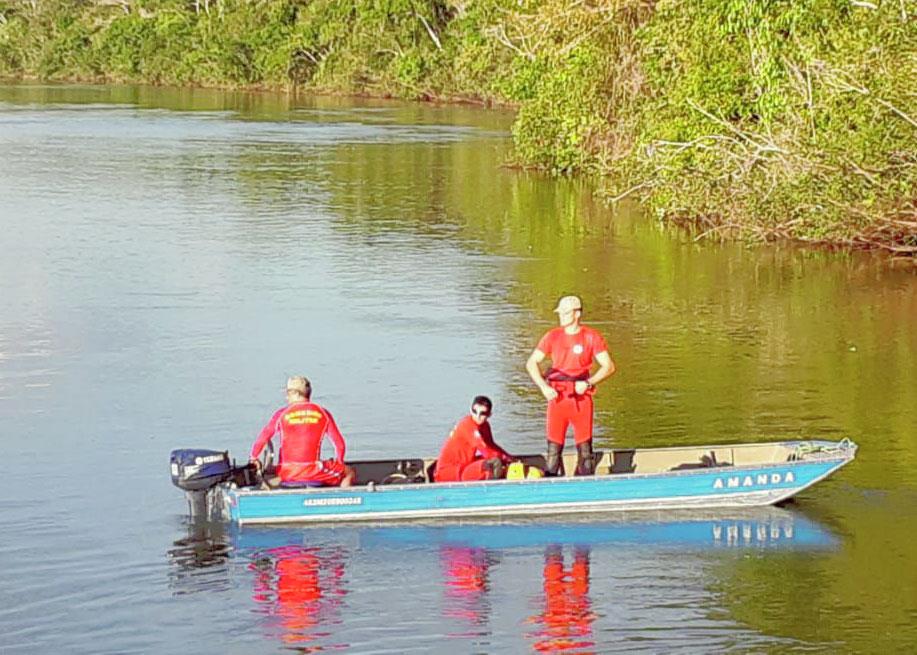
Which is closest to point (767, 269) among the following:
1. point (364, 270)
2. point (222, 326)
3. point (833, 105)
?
point (833, 105)

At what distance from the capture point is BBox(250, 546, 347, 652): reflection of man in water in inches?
512

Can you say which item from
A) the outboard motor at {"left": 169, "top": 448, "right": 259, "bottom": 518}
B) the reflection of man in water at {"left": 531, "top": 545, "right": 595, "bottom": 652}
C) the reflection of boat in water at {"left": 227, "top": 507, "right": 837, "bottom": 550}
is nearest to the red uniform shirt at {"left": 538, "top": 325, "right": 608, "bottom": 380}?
the reflection of boat in water at {"left": 227, "top": 507, "right": 837, "bottom": 550}

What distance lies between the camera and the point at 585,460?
16.0 meters

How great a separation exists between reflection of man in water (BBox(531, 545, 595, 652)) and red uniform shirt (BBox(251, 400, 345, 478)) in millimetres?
2149

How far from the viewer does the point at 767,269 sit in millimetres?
30719

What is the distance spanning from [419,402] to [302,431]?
5617 millimetres

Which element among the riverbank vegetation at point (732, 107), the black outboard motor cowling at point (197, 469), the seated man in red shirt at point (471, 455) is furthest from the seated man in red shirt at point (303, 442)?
the riverbank vegetation at point (732, 107)

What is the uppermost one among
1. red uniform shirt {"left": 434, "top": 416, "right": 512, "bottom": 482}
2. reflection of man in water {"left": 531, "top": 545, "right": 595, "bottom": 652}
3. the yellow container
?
red uniform shirt {"left": 434, "top": 416, "right": 512, "bottom": 482}

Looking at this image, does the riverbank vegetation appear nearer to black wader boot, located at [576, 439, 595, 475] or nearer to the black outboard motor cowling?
black wader boot, located at [576, 439, 595, 475]

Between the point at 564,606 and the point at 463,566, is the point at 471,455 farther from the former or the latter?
the point at 564,606

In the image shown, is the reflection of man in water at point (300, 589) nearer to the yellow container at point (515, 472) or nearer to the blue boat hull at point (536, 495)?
the blue boat hull at point (536, 495)

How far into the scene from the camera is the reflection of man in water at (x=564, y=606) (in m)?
Result: 12.7

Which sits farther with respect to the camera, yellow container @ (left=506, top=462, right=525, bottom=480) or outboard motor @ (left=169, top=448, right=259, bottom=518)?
yellow container @ (left=506, top=462, right=525, bottom=480)

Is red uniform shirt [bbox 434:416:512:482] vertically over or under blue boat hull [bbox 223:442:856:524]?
over
